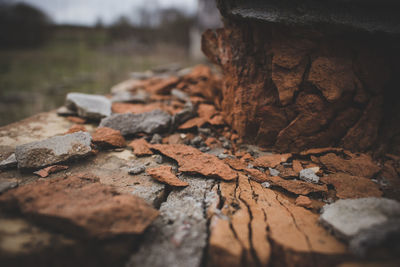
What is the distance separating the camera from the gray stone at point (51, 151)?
1.58 meters

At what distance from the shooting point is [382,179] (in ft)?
5.37

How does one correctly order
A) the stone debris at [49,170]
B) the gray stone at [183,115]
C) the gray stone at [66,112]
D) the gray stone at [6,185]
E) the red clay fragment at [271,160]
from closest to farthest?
the gray stone at [6,185], the stone debris at [49,170], the red clay fragment at [271,160], the gray stone at [183,115], the gray stone at [66,112]

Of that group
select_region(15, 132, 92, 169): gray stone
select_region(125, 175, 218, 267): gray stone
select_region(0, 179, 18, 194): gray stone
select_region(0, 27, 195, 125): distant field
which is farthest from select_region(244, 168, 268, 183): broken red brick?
select_region(0, 27, 195, 125): distant field

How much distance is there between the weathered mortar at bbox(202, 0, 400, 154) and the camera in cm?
152

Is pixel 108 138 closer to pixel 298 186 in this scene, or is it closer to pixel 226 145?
pixel 226 145

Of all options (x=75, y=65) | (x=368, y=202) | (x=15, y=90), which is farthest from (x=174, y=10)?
(x=368, y=202)

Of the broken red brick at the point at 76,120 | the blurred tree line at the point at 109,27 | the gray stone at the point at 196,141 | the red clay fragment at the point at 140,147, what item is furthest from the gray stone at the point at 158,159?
the blurred tree line at the point at 109,27

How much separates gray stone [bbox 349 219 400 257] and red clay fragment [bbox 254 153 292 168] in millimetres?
869

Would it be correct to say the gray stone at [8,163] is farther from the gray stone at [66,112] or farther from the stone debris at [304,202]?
the stone debris at [304,202]

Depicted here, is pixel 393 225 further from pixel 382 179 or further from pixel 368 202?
pixel 382 179

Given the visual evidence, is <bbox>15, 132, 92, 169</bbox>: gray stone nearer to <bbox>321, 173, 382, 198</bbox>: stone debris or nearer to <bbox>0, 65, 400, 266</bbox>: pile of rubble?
<bbox>0, 65, 400, 266</bbox>: pile of rubble

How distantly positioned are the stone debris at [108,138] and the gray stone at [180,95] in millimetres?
1271

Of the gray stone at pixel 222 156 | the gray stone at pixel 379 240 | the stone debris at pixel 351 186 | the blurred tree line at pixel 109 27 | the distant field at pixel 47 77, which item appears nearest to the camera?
the gray stone at pixel 379 240

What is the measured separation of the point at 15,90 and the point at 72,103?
406 centimetres
